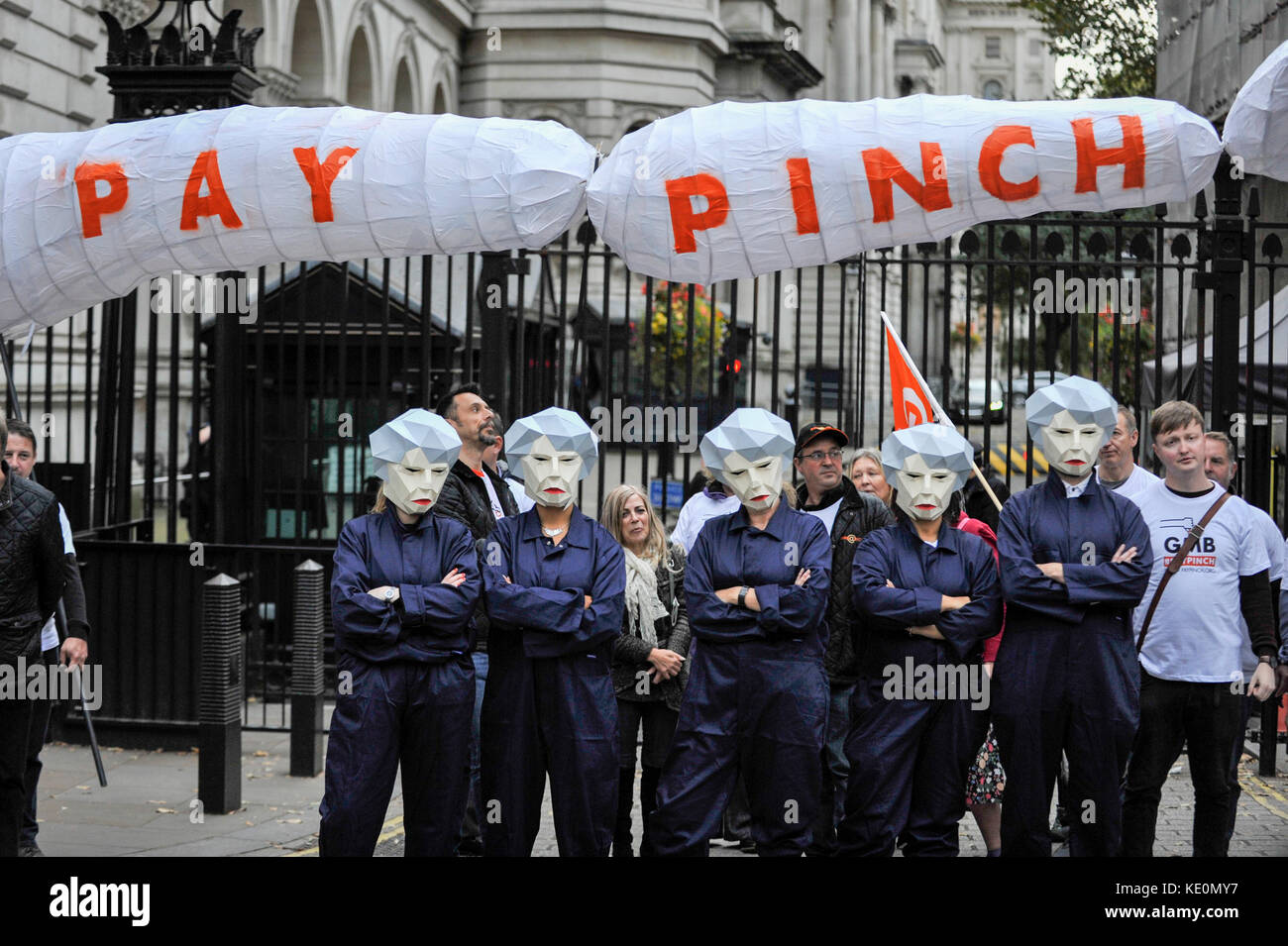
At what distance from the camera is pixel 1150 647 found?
6086 millimetres

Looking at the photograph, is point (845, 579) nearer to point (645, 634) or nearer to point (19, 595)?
point (645, 634)

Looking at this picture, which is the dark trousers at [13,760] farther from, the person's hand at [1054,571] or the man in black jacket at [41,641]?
the person's hand at [1054,571]

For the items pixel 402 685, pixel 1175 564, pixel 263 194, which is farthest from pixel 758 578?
pixel 263 194

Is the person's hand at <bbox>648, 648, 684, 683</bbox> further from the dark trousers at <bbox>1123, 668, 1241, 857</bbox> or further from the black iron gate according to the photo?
the dark trousers at <bbox>1123, 668, 1241, 857</bbox>

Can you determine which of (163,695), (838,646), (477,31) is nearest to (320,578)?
(163,695)

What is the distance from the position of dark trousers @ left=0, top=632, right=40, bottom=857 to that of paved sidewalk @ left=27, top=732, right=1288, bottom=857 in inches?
41.9

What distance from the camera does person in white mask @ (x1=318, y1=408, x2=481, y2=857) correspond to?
561 centimetres

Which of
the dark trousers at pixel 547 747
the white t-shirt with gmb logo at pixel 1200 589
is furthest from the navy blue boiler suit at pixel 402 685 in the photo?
the white t-shirt with gmb logo at pixel 1200 589

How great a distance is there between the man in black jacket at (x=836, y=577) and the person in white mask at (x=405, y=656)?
5.08 feet

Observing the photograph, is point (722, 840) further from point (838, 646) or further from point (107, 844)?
point (107, 844)

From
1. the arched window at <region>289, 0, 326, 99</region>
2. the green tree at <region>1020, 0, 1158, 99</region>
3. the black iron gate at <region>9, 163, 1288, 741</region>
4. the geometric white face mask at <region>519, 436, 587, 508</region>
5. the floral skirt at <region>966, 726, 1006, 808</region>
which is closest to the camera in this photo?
the geometric white face mask at <region>519, 436, 587, 508</region>

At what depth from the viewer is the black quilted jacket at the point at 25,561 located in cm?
591

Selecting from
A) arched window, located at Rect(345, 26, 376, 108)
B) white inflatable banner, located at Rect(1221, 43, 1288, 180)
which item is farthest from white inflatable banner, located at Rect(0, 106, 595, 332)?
arched window, located at Rect(345, 26, 376, 108)
